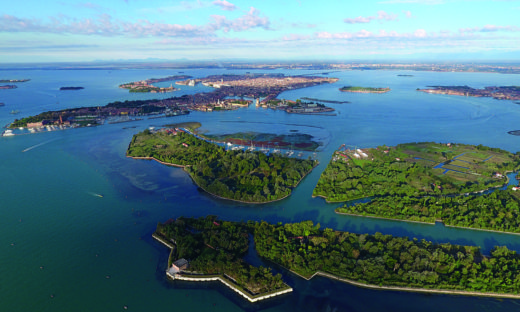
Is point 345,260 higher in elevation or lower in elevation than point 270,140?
lower

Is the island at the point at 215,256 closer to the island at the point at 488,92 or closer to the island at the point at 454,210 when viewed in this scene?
the island at the point at 454,210

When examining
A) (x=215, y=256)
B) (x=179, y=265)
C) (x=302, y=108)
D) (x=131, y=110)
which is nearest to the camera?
(x=179, y=265)

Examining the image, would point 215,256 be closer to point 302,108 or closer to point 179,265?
point 179,265

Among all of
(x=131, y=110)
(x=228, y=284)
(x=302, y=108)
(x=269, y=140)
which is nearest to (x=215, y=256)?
(x=228, y=284)

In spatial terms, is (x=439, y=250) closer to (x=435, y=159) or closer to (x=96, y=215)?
(x=435, y=159)

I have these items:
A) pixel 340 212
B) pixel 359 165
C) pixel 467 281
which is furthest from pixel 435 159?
pixel 467 281

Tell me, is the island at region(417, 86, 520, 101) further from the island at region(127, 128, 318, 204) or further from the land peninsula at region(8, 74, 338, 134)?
the island at region(127, 128, 318, 204)

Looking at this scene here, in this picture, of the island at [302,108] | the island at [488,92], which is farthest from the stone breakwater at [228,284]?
the island at [488,92]
